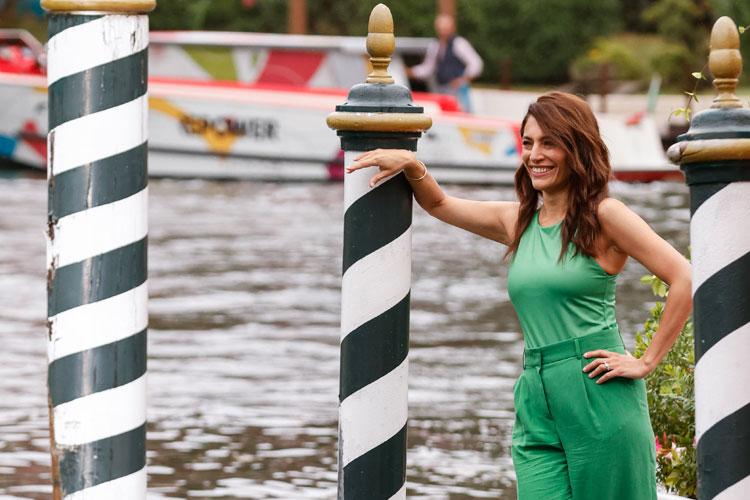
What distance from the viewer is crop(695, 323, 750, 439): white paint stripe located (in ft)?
12.2

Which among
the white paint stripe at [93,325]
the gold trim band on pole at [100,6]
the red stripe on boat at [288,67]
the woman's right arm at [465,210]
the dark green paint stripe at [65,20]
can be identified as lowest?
the red stripe on boat at [288,67]

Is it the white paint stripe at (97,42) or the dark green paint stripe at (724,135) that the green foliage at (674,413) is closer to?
the dark green paint stripe at (724,135)

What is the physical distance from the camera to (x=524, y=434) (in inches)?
176

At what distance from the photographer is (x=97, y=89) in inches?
160

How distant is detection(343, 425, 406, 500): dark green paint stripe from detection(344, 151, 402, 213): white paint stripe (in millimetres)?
653

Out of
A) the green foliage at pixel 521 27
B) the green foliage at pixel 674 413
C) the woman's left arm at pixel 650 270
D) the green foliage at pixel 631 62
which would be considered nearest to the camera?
the woman's left arm at pixel 650 270

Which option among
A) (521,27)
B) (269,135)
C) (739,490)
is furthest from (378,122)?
(521,27)

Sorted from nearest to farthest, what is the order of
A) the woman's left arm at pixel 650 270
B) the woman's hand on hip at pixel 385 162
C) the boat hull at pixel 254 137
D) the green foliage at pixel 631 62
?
the woman's left arm at pixel 650 270, the woman's hand on hip at pixel 385 162, the boat hull at pixel 254 137, the green foliage at pixel 631 62

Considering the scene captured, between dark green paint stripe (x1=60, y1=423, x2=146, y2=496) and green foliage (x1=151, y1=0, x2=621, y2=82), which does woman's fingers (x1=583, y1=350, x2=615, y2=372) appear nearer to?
dark green paint stripe (x1=60, y1=423, x2=146, y2=496)

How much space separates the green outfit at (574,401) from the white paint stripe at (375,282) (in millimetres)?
331

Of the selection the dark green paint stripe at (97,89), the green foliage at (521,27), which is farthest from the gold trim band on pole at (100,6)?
the green foliage at (521,27)

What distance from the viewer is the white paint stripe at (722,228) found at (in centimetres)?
369

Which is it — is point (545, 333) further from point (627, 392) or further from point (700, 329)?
point (700, 329)

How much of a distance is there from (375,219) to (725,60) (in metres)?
1.14
